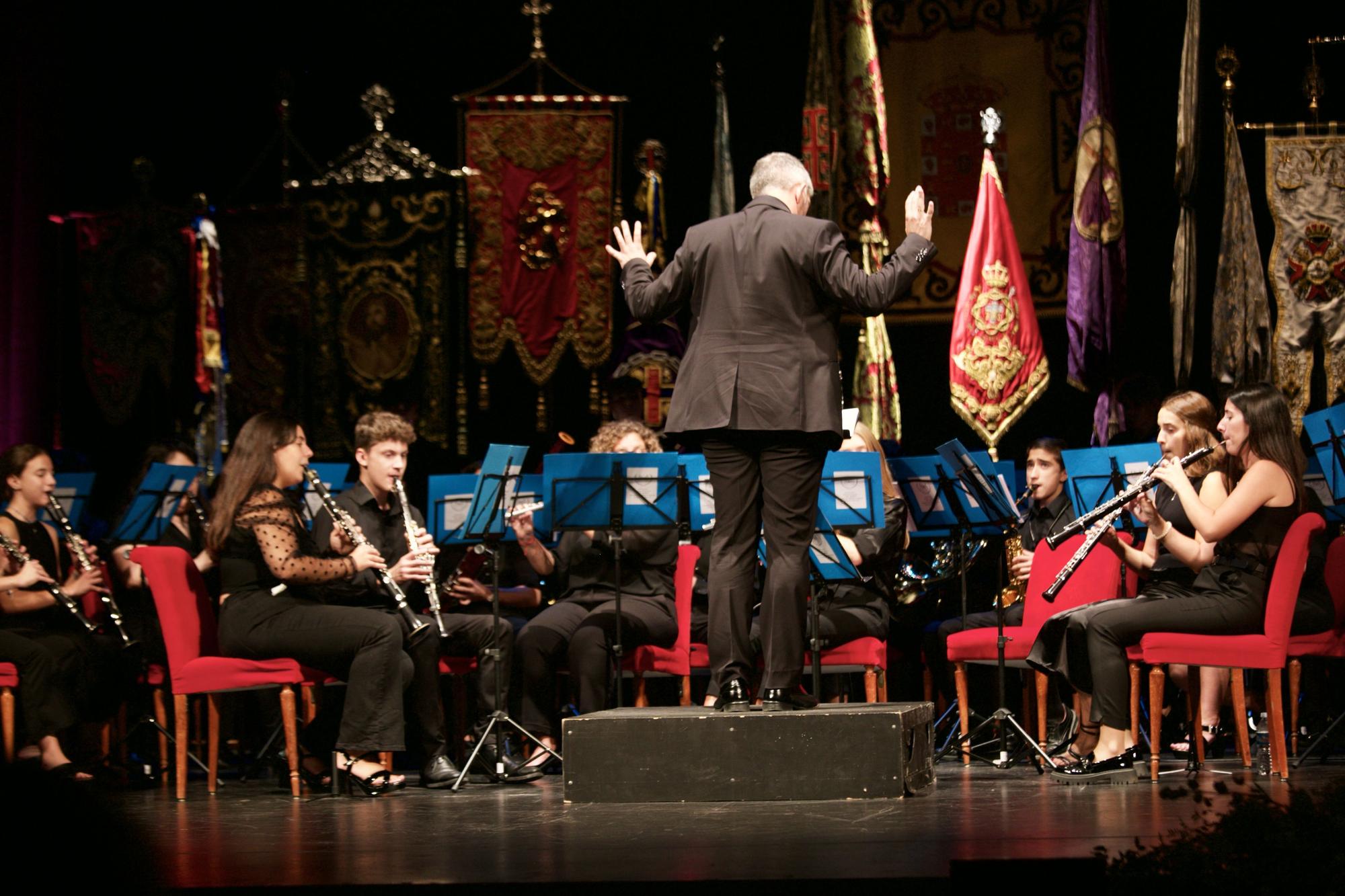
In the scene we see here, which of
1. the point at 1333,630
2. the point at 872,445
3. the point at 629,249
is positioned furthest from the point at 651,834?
the point at 872,445

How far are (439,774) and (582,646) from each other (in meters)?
0.75

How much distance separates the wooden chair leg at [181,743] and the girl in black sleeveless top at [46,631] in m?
0.68

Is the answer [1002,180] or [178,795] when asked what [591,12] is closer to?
[1002,180]

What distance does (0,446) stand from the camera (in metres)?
8.16

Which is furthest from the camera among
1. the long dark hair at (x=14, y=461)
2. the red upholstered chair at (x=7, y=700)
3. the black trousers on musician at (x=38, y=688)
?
the long dark hair at (x=14, y=461)

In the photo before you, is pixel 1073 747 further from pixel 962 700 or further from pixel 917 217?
pixel 917 217

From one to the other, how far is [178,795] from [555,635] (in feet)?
4.94

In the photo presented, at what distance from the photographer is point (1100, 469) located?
5.66 metres

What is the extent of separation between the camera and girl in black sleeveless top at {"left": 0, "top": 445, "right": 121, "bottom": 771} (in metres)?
5.79

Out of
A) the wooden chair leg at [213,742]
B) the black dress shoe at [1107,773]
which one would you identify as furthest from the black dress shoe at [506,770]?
the black dress shoe at [1107,773]

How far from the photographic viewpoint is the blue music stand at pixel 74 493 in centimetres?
655

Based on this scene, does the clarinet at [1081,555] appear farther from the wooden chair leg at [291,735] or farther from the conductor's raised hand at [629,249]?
the wooden chair leg at [291,735]

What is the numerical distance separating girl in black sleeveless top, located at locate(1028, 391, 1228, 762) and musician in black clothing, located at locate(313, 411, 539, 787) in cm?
197

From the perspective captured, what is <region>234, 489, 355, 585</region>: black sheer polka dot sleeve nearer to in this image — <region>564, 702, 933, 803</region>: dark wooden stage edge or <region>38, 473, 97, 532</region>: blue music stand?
<region>564, 702, 933, 803</region>: dark wooden stage edge
